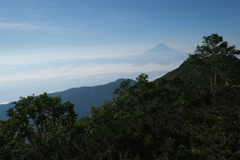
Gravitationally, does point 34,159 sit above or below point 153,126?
below

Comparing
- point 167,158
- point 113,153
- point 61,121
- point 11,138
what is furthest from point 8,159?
point 167,158

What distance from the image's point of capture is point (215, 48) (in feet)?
99.7

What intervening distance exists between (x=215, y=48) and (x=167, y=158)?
1051 inches

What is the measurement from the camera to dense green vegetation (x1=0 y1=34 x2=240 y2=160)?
12.4 meters

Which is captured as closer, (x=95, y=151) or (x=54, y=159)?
(x=95, y=151)

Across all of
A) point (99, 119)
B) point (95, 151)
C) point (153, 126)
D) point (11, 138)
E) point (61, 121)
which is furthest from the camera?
point (99, 119)

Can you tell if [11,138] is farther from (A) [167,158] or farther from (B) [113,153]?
(A) [167,158]

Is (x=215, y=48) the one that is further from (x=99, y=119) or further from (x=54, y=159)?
(x=54, y=159)

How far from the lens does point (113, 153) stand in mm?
12906

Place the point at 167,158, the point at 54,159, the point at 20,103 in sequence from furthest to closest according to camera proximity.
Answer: the point at 20,103 < the point at 54,159 < the point at 167,158

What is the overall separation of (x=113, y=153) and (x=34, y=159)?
10.1 metres

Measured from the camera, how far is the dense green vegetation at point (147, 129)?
40.7 ft

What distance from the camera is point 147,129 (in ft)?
55.0

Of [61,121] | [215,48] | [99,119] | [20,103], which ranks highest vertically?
[215,48]
